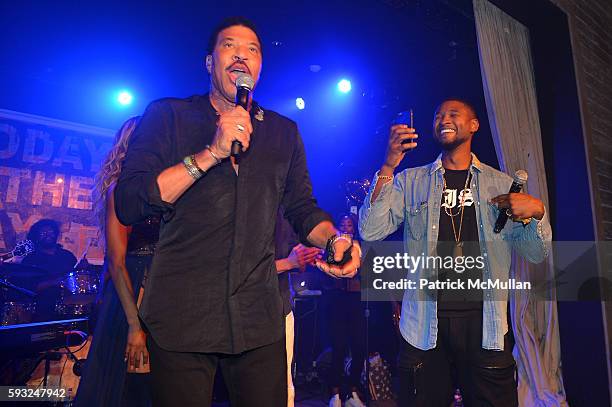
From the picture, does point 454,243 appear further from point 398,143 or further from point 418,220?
point 398,143

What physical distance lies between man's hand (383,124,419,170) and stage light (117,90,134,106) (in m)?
8.77

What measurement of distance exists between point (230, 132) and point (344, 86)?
8.06m

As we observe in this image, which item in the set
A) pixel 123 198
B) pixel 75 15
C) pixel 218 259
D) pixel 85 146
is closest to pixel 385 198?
pixel 218 259

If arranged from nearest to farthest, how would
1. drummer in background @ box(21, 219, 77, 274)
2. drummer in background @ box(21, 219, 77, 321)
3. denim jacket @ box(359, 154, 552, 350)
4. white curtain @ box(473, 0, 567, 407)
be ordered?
denim jacket @ box(359, 154, 552, 350)
white curtain @ box(473, 0, 567, 407)
drummer in background @ box(21, 219, 77, 321)
drummer in background @ box(21, 219, 77, 274)

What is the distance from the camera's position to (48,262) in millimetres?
6996

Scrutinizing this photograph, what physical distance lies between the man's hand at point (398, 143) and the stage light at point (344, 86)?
652cm

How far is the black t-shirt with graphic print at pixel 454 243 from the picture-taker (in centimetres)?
271

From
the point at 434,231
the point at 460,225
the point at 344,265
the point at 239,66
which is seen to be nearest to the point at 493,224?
the point at 460,225

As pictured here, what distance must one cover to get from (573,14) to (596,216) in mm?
2363

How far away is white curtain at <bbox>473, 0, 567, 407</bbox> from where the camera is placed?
398cm

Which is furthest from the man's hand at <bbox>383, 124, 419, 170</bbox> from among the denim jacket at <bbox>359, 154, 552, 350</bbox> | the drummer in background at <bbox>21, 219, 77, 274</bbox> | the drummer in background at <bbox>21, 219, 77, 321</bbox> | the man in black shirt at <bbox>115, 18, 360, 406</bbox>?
the drummer in background at <bbox>21, 219, 77, 274</bbox>

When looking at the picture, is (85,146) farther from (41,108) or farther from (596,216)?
(596,216)

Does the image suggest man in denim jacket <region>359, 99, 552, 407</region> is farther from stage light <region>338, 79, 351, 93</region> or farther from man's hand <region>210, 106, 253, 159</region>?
stage light <region>338, 79, 351, 93</region>

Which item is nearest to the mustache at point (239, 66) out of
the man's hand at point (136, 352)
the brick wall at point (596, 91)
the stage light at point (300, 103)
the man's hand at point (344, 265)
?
the man's hand at point (344, 265)
